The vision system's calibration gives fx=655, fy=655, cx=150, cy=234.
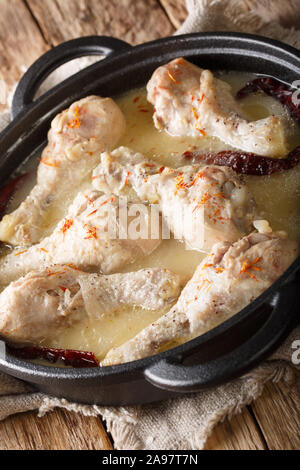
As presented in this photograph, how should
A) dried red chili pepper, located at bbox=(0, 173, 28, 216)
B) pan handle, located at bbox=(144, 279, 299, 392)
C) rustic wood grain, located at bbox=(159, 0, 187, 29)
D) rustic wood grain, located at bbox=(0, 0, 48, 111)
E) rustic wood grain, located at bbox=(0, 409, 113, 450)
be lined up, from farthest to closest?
1. rustic wood grain, located at bbox=(0, 0, 48, 111)
2. rustic wood grain, located at bbox=(159, 0, 187, 29)
3. dried red chili pepper, located at bbox=(0, 173, 28, 216)
4. rustic wood grain, located at bbox=(0, 409, 113, 450)
5. pan handle, located at bbox=(144, 279, 299, 392)

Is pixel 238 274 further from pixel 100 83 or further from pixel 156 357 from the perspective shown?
pixel 100 83

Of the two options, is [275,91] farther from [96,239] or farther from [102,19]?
[102,19]

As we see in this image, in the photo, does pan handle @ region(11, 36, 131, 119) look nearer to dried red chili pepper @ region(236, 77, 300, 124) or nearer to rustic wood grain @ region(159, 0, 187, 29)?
dried red chili pepper @ region(236, 77, 300, 124)

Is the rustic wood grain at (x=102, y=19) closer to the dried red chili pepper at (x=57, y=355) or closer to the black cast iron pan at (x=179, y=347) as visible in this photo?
the black cast iron pan at (x=179, y=347)

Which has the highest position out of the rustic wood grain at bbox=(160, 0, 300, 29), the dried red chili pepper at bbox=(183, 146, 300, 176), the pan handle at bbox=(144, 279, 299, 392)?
the rustic wood grain at bbox=(160, 0, 300, 29)

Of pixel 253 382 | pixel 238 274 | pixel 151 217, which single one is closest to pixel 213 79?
pixel 151 217

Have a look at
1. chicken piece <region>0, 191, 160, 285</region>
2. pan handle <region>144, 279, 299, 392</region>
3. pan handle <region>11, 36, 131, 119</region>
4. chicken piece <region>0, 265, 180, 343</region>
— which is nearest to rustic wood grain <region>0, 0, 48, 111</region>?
pan handle <region>11, 36, 131, 119</region>

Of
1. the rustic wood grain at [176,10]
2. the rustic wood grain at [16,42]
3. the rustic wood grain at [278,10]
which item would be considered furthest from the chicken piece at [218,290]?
the rustic wood grain at [16,42]
